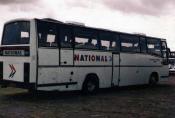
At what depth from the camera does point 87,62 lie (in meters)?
17.0

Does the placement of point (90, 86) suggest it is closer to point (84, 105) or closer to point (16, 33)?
point (84, 105)

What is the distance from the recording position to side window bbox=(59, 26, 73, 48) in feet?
51.6

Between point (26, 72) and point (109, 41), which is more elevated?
point (109, 41)

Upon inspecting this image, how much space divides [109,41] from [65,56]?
3379 mm

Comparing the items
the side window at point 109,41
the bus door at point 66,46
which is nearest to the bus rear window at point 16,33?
the bus door at point 66,46

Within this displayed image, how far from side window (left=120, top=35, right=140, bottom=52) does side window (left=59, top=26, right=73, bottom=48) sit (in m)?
3.78

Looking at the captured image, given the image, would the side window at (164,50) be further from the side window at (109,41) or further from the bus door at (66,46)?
the bus door at (66,46)

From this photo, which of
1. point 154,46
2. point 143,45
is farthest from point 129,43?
point 154,46

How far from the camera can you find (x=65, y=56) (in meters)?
15.7

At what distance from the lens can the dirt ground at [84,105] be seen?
1202cm

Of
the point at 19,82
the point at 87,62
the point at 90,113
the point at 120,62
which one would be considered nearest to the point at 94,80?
the point at 87,62

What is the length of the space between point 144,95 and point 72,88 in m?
3.60

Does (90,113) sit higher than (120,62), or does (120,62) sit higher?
(120,62)

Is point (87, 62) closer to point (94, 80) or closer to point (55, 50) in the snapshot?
point (94, 80)
